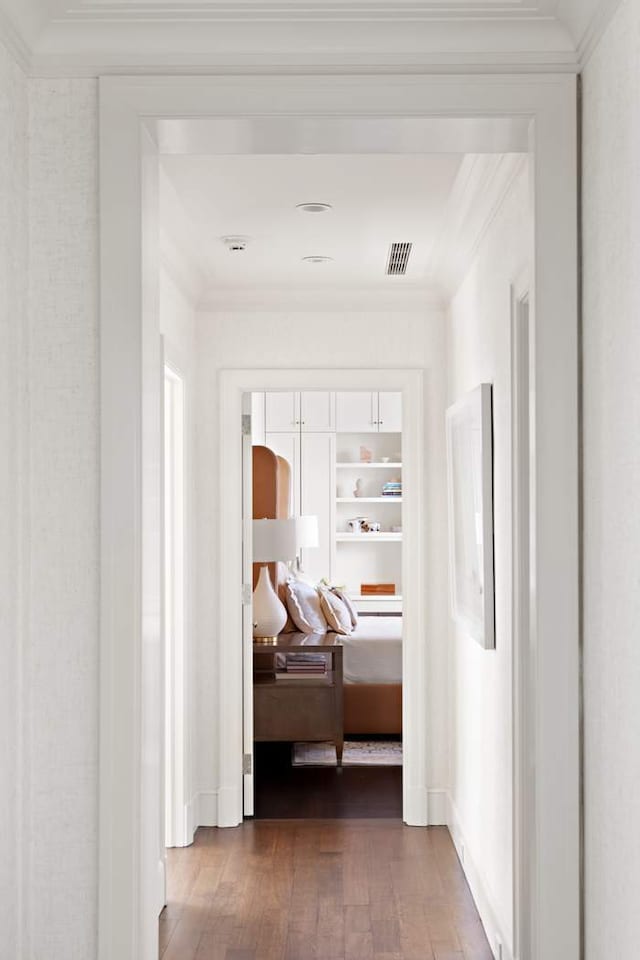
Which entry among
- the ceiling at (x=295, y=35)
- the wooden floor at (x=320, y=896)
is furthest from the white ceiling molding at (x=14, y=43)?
the wooden floor at (x=320, y=896)

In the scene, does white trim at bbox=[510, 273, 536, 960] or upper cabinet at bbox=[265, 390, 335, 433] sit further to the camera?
upper cabinet at bbox=[265, 390, 335, 433]

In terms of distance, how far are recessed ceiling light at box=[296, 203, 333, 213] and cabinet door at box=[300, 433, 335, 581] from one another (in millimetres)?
5578

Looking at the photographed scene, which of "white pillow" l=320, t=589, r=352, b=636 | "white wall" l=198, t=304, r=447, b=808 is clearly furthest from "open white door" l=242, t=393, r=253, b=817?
"white pillow" l=320, t=589, r=352, b=636

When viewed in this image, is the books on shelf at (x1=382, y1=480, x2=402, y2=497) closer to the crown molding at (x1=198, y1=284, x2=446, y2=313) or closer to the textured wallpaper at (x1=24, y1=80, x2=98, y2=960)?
the crown molding at (x1=198, y1=284, x2=446, y2=313)

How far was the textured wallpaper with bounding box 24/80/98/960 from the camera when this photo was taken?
85.3 inches

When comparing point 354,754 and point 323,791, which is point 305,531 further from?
point 323,791

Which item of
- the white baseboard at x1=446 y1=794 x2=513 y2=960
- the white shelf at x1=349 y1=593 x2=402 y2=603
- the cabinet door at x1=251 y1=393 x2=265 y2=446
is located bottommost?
the white baseboard at x1=446 y1=794 x2=513 y2=960

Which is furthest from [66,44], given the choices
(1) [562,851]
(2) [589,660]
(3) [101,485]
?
(1) [562,851]

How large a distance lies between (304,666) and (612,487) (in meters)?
4.44

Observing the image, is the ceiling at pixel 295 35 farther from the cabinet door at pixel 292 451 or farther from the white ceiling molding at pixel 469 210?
the cabinet door at pixel 292 451

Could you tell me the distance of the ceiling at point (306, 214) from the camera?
3.32 m

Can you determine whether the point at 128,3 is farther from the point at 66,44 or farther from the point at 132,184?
the point at 132,184

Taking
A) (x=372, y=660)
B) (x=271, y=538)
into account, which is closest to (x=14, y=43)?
(x=271, y=538)

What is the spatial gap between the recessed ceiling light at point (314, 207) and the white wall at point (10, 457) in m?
1.72
